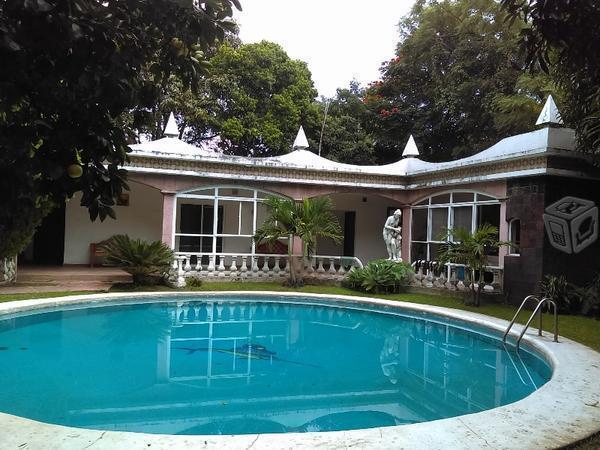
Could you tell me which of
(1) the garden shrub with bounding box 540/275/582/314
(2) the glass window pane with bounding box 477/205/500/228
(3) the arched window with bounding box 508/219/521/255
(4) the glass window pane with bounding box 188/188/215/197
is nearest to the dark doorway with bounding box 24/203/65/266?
(4) the glass window pane with bounding box 188/188/215/197

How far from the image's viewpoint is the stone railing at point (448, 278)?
1230 cm

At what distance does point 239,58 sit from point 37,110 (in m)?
22.3

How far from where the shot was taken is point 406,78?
2491 centimetres

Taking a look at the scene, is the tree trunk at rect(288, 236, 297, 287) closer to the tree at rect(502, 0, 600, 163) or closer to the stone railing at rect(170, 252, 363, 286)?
the stone railing at rect(170, 252, 363, 286)

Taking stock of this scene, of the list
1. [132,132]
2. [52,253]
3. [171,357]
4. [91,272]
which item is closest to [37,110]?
[132,132]

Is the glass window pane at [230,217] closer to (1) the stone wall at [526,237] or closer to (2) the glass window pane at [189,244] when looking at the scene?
(2) the glass window pane at [189,244]

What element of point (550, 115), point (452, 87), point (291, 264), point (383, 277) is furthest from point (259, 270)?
point (452, 87)

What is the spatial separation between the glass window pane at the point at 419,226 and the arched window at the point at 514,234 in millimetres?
4311

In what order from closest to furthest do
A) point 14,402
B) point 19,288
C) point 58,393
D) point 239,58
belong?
point 14,402, point 58,393, point 19,288, point 239,58

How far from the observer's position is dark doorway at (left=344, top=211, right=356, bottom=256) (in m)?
20.3

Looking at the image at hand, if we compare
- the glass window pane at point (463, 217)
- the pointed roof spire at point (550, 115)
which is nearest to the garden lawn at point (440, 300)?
the glass window pane at point (463, 217)

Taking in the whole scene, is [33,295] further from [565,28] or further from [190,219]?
[565,28]

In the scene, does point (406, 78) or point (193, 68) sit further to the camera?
point (406, 78)

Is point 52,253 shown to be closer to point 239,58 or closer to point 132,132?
point 239,58
